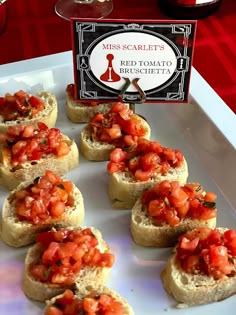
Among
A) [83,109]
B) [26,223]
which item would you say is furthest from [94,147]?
[26,223]

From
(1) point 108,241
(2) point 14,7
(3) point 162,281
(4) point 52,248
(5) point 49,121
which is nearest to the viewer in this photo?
(4) point 52,248

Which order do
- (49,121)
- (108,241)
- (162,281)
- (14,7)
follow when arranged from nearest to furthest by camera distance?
1. (162,281)
2. (108,241)
3. (49,121)
4. (14,7)

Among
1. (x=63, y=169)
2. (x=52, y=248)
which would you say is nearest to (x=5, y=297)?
(x=52, y=248)

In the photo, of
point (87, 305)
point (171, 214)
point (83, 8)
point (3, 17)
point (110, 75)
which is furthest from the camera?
point (83, 8)

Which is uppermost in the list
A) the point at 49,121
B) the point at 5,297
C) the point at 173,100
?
the point at 173,100

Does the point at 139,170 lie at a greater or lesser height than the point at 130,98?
lesser

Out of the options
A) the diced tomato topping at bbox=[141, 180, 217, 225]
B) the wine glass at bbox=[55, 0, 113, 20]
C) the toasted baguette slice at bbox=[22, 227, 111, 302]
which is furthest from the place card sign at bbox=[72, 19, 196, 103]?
the wine glass at bbox=[55, 0, 113, 20]

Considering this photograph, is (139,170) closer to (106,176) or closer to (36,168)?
(106,176)

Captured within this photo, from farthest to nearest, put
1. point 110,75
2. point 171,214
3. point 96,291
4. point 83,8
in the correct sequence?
point 83,8 → point 110,75 → point 171,214 → point 96,291

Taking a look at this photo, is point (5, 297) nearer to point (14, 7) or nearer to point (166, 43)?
point (166, 43)
